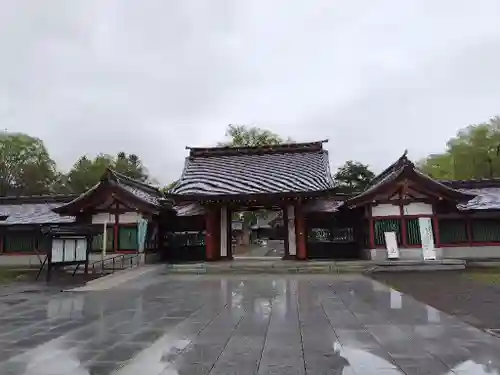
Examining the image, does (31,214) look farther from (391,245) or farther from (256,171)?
(391,245)

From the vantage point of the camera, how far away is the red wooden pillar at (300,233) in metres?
20.9

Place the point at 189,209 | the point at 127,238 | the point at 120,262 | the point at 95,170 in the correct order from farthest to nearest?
the point at 95,170, the point at 189,209, the point at 127,238, the point at 120,262

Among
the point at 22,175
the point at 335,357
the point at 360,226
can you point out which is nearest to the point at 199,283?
the point at 335,357

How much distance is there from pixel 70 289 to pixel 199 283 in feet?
14.1

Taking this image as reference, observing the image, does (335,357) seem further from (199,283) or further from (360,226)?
(360,226)

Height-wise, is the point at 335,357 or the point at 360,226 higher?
the point at 360,226

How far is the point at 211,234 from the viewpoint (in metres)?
21.4

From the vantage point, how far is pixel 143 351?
5.50 meters

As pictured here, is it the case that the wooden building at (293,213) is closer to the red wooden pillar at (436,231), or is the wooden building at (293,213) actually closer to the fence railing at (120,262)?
the red wooden pillar at (436,231)

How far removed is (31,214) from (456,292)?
24.6 meters

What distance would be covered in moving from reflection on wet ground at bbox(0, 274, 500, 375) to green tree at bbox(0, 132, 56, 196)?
1482 inches

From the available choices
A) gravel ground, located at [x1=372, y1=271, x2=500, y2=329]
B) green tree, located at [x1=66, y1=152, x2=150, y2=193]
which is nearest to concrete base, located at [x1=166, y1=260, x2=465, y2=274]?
gravel ground, located at [x1=372, y1=271, x2=500, y2=329]

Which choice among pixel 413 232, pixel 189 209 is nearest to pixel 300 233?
pixel 413 232

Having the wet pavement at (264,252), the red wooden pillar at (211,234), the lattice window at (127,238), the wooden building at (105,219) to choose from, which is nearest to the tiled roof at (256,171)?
the red wooden pillar at (211,234)
